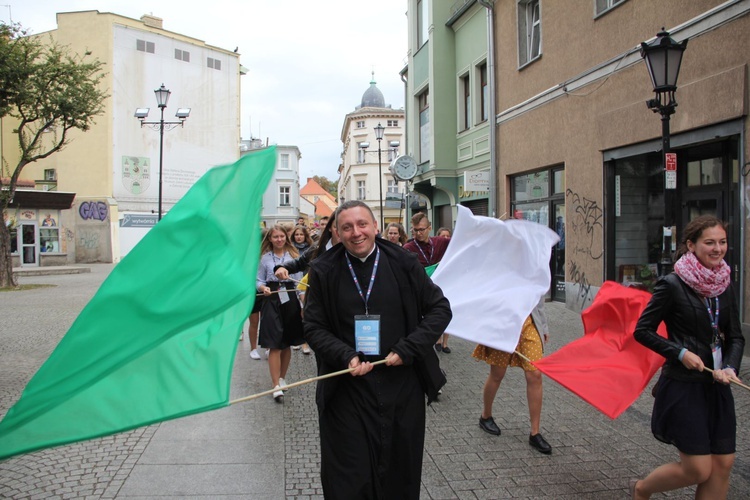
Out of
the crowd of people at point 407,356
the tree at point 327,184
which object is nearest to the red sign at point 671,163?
the crowd of people at point 407,356

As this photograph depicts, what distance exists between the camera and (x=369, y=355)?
3031 mm

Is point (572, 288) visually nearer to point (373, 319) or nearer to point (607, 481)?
point (607, 481)

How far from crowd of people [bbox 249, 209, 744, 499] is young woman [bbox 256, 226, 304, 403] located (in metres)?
3.12

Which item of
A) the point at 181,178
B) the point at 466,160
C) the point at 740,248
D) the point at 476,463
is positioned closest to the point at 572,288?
the point at 740,248

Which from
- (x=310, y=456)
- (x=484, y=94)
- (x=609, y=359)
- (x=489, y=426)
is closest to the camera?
(x=609, y=359)

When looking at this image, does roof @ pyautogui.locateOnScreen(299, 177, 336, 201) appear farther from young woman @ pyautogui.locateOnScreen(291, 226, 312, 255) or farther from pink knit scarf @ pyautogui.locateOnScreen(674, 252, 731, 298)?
pink knit scarf @ pyautogui.locateOnScreen(674, 252, 731, 298)

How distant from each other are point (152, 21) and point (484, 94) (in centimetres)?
3372

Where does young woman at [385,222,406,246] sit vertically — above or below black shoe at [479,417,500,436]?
above

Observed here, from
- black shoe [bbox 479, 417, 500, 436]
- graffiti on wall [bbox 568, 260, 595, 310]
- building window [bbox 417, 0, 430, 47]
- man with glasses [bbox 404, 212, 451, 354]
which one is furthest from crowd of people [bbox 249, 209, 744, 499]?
building window [bbox 417, 0, 430, 47]

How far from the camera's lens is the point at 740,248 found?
8.05m

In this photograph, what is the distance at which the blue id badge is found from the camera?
3.00 m

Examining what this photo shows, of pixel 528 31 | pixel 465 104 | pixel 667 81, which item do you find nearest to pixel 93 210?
pixel 465 104

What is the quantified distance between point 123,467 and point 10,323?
9.11 metres

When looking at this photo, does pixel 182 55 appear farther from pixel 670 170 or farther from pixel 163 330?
pixel 163 330
